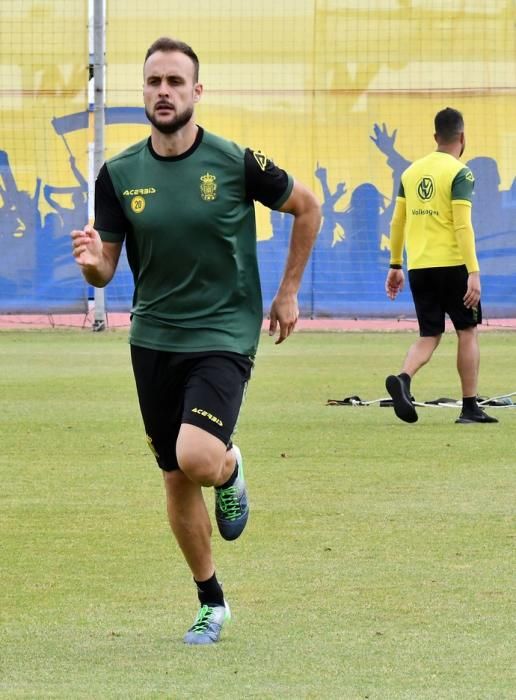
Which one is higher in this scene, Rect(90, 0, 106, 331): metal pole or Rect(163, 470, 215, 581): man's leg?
Rect(90, 0, 106, 331): metal pole

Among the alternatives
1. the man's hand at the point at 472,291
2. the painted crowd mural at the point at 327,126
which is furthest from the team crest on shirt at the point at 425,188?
the painted crowd mural at the point at 327,126

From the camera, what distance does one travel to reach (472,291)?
12.0 meters

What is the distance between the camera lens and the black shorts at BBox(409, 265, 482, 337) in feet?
40.6

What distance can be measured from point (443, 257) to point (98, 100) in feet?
40.7

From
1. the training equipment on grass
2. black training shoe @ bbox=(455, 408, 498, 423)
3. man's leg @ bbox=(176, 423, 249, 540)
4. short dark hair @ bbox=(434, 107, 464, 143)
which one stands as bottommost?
the training equipment on grass

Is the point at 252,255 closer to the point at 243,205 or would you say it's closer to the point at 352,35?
the point at 243,205

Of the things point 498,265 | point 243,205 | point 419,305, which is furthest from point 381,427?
point 498,265

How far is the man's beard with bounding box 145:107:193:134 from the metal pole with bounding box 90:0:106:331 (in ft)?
56.7

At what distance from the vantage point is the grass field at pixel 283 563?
5.14 meters

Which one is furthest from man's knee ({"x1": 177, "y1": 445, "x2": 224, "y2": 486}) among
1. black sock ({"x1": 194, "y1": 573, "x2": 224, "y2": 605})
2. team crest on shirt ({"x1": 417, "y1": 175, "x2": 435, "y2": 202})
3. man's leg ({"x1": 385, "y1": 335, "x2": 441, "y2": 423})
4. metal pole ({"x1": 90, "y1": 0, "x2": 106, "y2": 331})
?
metal pole ({"x1": 90, "y1": 0, "x2": 106, "y2": 331})

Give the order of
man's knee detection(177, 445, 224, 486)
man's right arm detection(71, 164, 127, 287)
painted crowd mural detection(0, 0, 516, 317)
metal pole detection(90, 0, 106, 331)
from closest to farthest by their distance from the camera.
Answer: man's knee detection(177, 445, 224, 486) < man's right arm detection(71, 164, 127, 287) < metal pole detection(90, 0, 106, 331) < painted crowd mural detection(0, 0, 516, 317)

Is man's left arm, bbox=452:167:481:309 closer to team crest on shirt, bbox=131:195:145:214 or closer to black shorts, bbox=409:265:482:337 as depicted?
black shorts, bbox=409:265:482:337

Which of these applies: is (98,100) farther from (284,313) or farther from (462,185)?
(284,313)

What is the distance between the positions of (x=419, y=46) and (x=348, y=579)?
1940 cm
